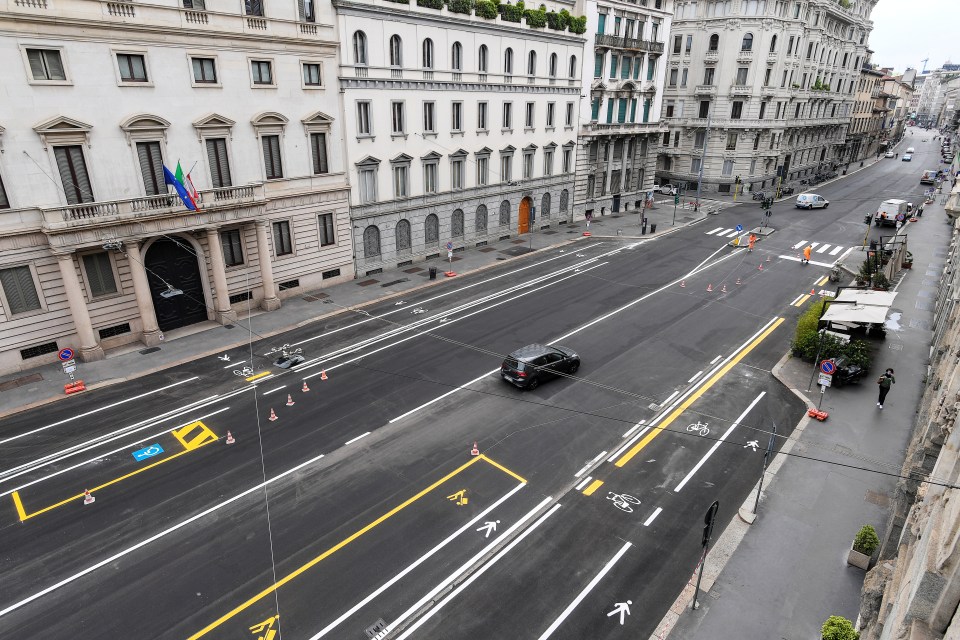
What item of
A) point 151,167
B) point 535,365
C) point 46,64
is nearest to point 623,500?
point 535,365

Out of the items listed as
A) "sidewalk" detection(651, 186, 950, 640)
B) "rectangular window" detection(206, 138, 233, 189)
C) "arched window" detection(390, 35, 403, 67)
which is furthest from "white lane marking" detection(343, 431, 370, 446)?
"arched window" detection(390, 35, 403, 67)

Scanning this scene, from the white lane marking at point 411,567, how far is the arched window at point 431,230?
28.3 metres

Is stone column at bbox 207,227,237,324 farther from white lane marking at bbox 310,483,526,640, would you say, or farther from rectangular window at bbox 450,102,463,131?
white lane marking at bbox 310,483,526,640

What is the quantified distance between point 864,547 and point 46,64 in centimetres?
3565

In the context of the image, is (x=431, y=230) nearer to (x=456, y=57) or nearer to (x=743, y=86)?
(x=456, y=57)

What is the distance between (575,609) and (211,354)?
22.3 metres

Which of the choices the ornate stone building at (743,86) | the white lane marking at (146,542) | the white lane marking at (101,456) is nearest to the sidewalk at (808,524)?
the white lane marking at (146,542)

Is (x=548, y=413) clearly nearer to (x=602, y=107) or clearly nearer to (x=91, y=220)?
(x=91, y=220)

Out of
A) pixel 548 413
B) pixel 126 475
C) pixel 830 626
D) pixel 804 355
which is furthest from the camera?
pixel 804 355

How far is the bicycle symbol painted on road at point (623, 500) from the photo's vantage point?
17906mm

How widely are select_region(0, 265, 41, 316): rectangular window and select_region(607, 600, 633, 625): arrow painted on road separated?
28.6m

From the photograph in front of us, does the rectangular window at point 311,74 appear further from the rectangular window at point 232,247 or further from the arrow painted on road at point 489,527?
the arrow painted on road at point 489,527

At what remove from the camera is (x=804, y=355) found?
27.7m

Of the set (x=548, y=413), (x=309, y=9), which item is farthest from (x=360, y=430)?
(x=309, y=9)
